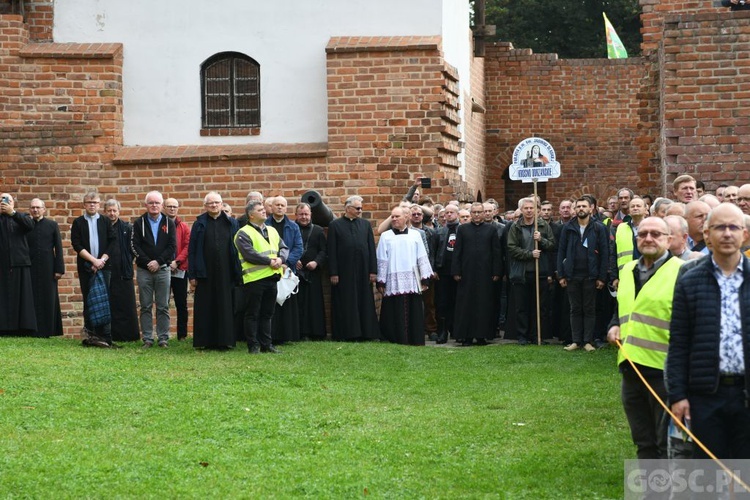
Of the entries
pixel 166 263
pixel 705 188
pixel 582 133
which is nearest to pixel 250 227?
pixel 166 263

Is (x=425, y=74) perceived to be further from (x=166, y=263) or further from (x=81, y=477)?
(x=81, y=477)

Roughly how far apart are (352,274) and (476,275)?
170cm

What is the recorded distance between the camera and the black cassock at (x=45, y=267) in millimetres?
16500

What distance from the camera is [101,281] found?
15250mm

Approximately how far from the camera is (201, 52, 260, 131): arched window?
18.9m

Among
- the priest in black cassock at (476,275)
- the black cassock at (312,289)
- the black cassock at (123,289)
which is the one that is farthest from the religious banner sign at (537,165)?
the black cassock at (123,289)

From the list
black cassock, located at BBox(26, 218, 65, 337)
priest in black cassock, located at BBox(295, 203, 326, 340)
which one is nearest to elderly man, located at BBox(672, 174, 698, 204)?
priest in black cassock, located at BBox(295, 203, 326, 340)

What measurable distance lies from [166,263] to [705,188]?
670 centimetres

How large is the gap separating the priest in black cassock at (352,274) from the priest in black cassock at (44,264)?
363 centimetres

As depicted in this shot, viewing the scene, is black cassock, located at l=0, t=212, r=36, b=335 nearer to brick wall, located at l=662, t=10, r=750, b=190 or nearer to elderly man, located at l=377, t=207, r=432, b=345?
elderly man, located at l=377, t=207, r=432, b=345

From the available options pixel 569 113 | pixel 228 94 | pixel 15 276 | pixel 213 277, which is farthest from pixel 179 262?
pixel 569 113

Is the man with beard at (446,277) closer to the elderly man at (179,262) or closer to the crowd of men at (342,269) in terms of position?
the crowd of men at (342,269)

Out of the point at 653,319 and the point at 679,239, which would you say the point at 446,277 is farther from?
the point at 653,319

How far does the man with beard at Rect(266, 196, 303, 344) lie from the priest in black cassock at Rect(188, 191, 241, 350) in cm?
99
